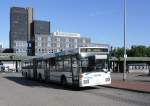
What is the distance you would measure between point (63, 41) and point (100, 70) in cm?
14996

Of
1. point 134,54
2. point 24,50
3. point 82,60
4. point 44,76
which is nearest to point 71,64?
point 82,60

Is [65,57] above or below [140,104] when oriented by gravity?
above

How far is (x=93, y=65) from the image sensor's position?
23.8 metres

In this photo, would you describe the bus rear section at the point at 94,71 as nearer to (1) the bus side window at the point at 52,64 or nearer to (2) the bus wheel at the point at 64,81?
(2) the bus wheel at the point at 64,81

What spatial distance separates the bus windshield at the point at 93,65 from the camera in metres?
23.6

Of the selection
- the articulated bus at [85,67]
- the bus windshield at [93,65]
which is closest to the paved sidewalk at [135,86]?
the articulated bus at [85,67]

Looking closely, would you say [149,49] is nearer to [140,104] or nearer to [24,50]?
[24,50]

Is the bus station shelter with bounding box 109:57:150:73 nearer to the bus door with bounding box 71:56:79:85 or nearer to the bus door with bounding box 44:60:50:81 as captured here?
the bus door with bounding box 44:60:50:81

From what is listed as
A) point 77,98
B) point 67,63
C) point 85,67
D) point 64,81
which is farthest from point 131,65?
point 77,98

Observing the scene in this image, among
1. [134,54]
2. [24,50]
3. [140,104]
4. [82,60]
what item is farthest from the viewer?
[24,50]

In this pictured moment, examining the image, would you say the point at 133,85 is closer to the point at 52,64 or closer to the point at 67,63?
the point at 67,63

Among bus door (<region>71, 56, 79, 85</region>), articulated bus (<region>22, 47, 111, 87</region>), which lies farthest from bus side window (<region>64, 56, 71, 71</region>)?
bus door (<region>71, 56, 79, 85</region>)

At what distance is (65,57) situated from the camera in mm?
25859

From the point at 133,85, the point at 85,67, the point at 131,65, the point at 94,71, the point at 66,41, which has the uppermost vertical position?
the point at 66,41
